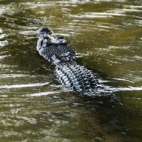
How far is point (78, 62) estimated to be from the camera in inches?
321

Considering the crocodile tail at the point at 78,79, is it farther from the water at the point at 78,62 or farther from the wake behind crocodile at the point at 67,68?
the water at the point at 78,62

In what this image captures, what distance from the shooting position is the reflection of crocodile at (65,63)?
6.65m

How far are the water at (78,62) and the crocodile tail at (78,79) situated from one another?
177 mm

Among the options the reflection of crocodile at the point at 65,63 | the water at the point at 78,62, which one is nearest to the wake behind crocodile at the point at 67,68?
the reflection of crocodile at the point at 65,63

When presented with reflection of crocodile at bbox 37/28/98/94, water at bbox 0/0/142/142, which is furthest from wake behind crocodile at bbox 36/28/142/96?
water at bbox 0/0/142/142

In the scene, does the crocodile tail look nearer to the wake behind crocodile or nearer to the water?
the wake behind crocodile

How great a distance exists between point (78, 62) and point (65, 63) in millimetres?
491

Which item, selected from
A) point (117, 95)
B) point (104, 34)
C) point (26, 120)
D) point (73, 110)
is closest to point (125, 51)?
point (104, 34)

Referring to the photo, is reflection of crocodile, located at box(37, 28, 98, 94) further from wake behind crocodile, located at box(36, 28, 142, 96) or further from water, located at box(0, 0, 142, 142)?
water, located at box(0, 0, 142, 142)

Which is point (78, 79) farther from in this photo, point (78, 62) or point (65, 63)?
point (78, 62)

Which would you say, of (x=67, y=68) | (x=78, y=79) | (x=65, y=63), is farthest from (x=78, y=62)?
(x=78, y=79)

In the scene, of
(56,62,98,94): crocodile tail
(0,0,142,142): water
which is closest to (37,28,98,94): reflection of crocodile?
(56,62,98,94): crocodile tail

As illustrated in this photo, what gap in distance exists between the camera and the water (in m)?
5.20

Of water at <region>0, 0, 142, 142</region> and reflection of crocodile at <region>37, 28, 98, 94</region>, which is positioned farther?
reflection of crocodile at <region>37, 28, 98, 94</region>
